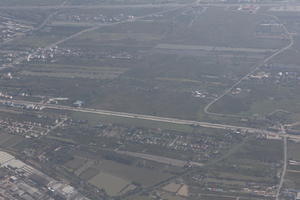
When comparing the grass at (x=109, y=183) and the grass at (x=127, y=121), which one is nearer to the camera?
the grass at (x=109, y=183)

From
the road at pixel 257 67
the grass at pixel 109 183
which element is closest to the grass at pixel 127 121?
the road at pixel 257 67

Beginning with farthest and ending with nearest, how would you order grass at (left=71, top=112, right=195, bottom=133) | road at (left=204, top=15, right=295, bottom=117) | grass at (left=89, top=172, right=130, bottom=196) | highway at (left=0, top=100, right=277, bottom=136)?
road at (left=204, top=15, right=295, bottom=117) < grass at (left=71, top=112, right=195, bottom=133) < highway at (left=0, top=100, right=277, bottom=136) < grass at (left=89, top=172, right=130, bottom=196)

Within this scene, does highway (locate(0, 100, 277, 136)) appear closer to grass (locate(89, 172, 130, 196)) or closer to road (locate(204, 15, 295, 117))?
road (locate(204, 15, 295, 117))

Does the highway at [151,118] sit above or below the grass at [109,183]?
above

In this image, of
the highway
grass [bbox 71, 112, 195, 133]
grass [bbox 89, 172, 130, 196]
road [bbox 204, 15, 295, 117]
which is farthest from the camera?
road [bbox 204, 15, 295, 117]

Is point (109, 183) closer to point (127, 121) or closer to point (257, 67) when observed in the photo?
point (127, 121)

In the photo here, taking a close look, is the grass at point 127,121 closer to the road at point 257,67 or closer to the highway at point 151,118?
the highway at point 151,118

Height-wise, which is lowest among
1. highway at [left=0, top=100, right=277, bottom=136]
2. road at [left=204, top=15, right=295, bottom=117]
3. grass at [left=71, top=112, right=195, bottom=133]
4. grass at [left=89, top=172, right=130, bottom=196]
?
grass at [left=89, top=172, right=130, bottom=196]

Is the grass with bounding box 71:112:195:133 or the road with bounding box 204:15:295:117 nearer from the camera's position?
the grass with bounding box 71:112:195:133

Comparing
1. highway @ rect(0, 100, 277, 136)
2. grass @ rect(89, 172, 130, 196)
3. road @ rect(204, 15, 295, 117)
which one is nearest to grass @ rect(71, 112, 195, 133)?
highway @ rect(0, 100, 277, 136)

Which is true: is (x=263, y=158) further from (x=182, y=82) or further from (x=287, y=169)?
(x=182, y=82)

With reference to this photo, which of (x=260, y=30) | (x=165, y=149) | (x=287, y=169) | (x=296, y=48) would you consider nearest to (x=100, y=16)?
(x=260, y=30)
